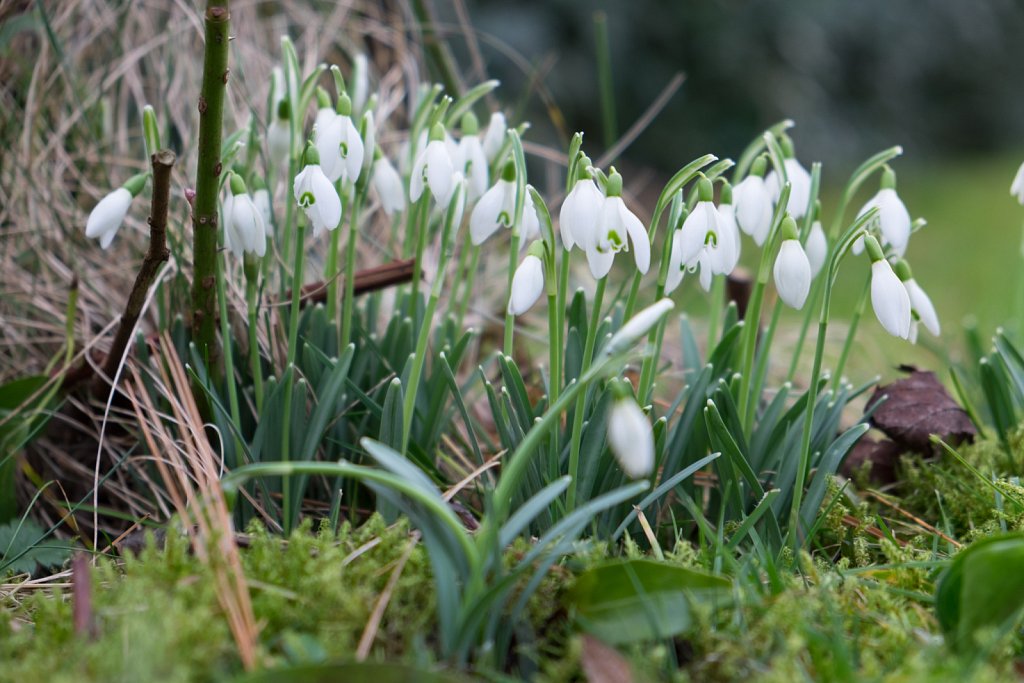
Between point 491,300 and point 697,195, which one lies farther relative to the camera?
point 491,300

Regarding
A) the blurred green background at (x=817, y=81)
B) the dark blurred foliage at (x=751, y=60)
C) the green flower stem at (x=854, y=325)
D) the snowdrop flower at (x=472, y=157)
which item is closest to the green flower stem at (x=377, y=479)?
the snowdrop flower at (x=472, y=157)

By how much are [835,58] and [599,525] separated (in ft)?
20.2

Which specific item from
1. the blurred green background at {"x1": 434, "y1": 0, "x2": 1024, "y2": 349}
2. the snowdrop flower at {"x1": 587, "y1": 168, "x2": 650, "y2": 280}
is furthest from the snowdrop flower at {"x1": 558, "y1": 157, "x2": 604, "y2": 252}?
the blurred green background at {"x1": 434, "y1": 0, "x2": 1024, "y2": 349}

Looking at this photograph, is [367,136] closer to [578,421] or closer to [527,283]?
[527,283]

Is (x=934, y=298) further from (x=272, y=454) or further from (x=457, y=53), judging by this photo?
(x=272, y=454)

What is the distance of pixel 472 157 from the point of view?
1624 mm

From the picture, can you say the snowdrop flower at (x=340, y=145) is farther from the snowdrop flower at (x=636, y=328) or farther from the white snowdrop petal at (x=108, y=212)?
the snowdrop flower at (x=636, y=328)

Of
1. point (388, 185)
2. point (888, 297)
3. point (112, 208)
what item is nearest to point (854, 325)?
point (888, 297)

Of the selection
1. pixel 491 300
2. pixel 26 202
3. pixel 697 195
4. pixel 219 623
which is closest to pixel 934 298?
pixel 491 300

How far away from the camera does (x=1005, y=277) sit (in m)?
4.02

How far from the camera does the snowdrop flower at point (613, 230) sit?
48.2 inches

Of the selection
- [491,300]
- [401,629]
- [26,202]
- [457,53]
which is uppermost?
[457,53]

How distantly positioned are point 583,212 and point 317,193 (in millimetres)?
402

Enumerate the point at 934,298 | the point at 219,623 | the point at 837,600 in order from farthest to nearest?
the point at 934,298 < the point at 837,600 < the point at 219,623
